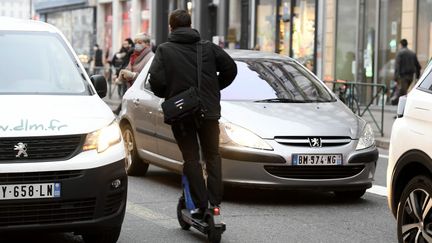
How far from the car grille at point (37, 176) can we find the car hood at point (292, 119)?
2.93 m

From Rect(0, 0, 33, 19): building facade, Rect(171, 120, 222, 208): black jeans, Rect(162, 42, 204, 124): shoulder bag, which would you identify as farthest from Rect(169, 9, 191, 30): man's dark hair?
Rect(0, 0, 33, 19): building facade

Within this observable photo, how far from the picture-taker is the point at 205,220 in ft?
21.5

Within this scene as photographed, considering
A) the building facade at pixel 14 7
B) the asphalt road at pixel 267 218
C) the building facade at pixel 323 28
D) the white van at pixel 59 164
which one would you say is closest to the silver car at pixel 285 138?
the asphalt road at pixel 267 218

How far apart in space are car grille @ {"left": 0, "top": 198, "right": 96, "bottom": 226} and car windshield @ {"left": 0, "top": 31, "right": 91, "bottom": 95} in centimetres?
108

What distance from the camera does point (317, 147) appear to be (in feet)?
27.1

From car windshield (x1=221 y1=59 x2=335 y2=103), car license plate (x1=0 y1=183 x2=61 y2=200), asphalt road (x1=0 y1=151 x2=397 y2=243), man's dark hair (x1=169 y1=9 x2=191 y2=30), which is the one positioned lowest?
asphalt road (x1=0 y1=151 x2=397 y2=243)

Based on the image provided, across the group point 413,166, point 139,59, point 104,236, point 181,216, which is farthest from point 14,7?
point 413,166

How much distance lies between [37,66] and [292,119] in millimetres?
2773

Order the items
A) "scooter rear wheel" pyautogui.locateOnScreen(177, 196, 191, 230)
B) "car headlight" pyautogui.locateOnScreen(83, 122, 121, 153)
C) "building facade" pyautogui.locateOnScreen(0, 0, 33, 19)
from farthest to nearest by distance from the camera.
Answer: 1. "building facade" pyautogui.locateOnScreen(0, 0, 33, 19)
2. "scooter rear wheel" pyautogui.locateOnScreen(177, 196, 191, 230)
3. "car headlight" pyautogui.locateOnScreen(83, 122, 121, 153)

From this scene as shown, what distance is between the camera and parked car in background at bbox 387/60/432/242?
5.61m

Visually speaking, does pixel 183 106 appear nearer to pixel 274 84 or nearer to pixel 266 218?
pixel 266 218

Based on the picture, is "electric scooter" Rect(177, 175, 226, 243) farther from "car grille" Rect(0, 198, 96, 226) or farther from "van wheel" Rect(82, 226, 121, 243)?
"car grille" Rect(0, 198, 96, 226)

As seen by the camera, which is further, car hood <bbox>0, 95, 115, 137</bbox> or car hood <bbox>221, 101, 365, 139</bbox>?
car hood <bbox>221, 101, 365, 139</bbox>

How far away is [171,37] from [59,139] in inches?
54.6
